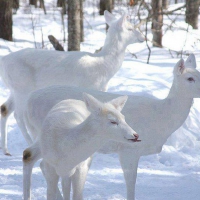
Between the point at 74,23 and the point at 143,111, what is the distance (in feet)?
15.2

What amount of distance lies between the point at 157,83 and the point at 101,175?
2.79 meters

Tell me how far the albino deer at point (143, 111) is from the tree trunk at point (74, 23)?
14.2 ft

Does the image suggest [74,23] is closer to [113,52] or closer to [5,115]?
[113,52]

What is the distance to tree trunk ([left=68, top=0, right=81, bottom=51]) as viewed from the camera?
869 centimetres

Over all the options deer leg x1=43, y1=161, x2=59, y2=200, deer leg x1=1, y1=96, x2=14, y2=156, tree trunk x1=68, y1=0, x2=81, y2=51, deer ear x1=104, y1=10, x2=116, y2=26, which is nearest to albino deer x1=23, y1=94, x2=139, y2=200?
deer leg x1=43, y1=161, x2=59, y2=200

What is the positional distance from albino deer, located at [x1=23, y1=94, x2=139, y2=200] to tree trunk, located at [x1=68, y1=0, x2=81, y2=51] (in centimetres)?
508

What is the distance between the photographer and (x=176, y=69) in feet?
15.3

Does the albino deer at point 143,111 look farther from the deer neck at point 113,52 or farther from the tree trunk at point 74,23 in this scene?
the tree trunk at point 74,23

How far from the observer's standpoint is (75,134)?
11.3ft

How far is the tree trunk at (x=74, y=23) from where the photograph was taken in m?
8.69

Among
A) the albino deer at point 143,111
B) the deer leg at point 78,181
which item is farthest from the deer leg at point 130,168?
the deer leg at point 78,181

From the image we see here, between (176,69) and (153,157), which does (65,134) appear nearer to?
(176,69)

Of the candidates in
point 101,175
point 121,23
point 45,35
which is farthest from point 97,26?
point 101,175

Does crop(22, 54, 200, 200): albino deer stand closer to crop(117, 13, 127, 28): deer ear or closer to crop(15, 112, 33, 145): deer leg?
crop(15, 112, 33, 145): deer leg
